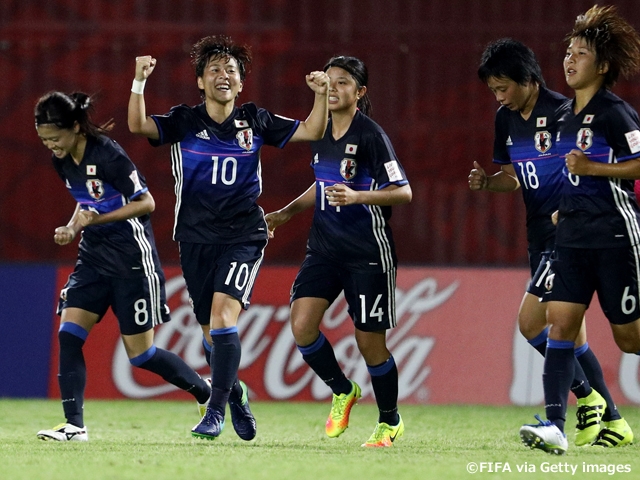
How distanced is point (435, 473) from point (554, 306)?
117 cm

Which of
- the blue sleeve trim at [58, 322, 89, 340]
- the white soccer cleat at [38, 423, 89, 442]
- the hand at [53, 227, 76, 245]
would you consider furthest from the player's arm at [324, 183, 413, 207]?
the white soccer cleat at [38, 423, 89, 442]

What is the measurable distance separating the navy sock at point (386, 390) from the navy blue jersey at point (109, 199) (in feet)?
4.40

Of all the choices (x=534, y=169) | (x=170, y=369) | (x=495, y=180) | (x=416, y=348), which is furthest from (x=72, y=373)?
(x=416, y=348)

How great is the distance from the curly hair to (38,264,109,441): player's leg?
2.79m

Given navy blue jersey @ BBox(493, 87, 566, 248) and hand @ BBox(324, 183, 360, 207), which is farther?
navy blue jersey @ BBox(493, 87, 566, 248)

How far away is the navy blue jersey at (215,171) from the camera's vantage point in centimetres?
634

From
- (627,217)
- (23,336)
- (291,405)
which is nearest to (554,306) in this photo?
(627,217)

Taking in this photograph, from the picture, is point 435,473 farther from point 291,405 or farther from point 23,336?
point 23,336

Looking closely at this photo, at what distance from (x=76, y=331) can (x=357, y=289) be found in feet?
4.93

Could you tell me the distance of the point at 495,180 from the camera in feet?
21.6

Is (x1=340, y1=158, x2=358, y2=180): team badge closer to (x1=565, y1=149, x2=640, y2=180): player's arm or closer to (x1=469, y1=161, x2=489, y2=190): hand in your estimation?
(x1=469, y1=161, x2=489, y2=190): hand

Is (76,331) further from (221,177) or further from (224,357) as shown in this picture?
(221,177)

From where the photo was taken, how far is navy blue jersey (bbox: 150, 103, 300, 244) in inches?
250

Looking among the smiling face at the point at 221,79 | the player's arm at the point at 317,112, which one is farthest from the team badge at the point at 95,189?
the player's arm at the point at 317,112
